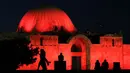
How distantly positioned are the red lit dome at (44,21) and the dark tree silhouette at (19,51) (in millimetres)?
7883

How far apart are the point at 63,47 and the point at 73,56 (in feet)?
7.87

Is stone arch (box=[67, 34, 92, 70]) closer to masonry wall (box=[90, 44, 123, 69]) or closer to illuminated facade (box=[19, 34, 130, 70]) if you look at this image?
illuminated facade (box=[19, 34, 130, 70])

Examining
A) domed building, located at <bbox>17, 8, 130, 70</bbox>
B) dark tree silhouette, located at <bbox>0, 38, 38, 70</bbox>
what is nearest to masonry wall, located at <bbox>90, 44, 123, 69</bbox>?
domed building, located at <bbox>17, 8, 130, 70</bbox>

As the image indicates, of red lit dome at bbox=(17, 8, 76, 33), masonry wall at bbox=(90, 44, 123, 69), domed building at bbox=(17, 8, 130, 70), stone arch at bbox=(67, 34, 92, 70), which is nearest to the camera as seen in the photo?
domed building at bbox=(17, 8, 130, 70)

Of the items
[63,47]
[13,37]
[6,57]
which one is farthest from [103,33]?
[6,57]

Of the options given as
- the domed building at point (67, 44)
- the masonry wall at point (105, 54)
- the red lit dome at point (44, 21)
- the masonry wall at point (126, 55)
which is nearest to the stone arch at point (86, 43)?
the domed building at point (67, 44)

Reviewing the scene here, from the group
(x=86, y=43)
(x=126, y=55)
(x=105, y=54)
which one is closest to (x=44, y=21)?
(x=86, y=43)

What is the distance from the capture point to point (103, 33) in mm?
57406

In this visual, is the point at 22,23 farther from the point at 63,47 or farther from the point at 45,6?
the point at 63,47

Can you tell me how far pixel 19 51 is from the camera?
4641cm

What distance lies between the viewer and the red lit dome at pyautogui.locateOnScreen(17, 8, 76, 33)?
5721cm

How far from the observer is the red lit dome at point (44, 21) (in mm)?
57209

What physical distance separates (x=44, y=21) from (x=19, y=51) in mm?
11380

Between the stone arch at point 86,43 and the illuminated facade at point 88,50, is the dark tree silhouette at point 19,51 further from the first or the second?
the stone arch at point 86,43
